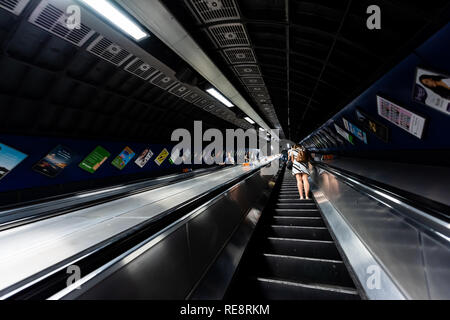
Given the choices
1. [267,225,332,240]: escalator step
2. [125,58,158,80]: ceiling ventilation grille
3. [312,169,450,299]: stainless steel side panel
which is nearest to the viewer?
[312,169,450,299]: stainless steel side panel

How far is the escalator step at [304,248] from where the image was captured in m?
2.48

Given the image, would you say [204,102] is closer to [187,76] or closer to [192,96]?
[192,96]

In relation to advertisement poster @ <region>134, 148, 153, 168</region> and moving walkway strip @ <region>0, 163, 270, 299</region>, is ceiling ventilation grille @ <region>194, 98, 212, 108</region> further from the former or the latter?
moving walkway strip @ <region>0, 163, 270, 299</region>

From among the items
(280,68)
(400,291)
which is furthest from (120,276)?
(280,68)

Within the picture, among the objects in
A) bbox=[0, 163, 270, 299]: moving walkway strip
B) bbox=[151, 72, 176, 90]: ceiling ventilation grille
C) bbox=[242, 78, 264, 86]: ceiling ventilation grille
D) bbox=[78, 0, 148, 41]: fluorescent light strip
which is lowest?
bbox=[0, 163, 270, 299]: moving walkway strip

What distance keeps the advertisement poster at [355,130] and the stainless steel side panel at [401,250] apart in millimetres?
6273

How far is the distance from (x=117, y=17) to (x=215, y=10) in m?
1.64

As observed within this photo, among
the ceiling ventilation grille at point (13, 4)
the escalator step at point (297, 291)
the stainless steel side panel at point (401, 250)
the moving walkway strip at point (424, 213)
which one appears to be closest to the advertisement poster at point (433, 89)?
the stainless steel side panel at point (401, 250)

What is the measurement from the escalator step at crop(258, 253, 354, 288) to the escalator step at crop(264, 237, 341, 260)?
0.38 meters

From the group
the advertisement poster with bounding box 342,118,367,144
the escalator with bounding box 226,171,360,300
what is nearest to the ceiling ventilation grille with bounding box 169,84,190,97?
the escalator with bounding box 226,171,360,300

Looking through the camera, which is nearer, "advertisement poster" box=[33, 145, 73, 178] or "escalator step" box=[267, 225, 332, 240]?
"escalator step" box=[267, 225, 332, 240]

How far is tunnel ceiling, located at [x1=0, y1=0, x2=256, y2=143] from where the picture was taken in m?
4.16

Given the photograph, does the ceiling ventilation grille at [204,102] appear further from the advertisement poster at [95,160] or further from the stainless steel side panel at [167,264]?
the stainless steel side panel at [167,264]
